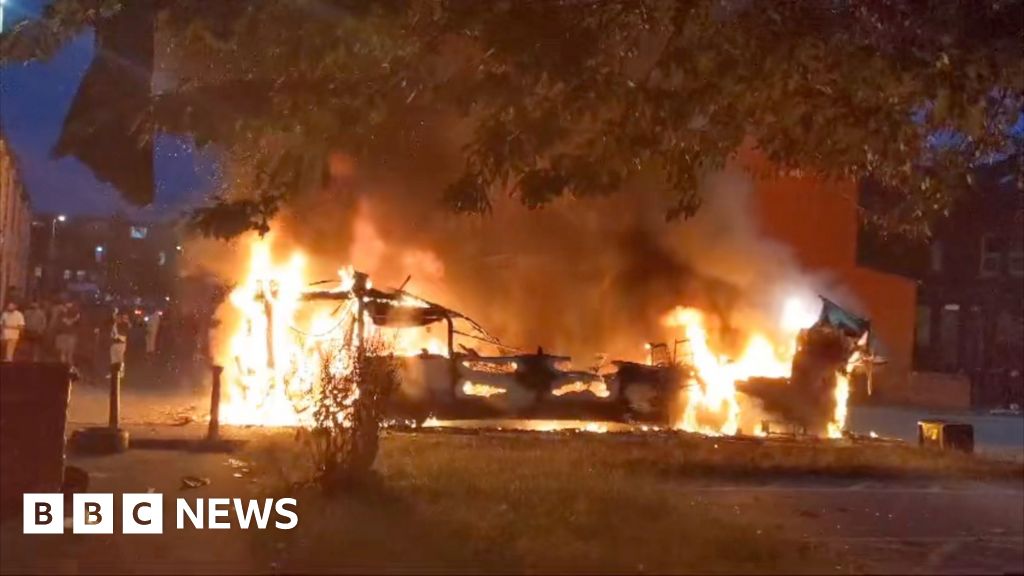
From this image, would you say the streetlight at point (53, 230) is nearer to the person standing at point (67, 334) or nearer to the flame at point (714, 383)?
the person standing at point (67, 334)

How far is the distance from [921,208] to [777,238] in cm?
1416

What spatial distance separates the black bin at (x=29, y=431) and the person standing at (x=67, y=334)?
1139 centimetres

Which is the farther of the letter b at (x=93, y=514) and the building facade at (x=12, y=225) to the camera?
the building facade at (x=12, y=225)

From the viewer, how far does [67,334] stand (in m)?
20.0

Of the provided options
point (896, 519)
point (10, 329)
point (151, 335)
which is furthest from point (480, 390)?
point (151, 335)

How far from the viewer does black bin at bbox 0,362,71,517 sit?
8172 mm

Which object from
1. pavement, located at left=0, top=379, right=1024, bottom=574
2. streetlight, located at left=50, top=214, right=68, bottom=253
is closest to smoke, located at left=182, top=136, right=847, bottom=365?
pavement, located at left=0, top=379, right=1024, bottom=574

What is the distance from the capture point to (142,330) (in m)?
30.2

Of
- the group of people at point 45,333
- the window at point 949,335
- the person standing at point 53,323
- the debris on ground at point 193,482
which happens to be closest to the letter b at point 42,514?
the debris on ground at point 193,482

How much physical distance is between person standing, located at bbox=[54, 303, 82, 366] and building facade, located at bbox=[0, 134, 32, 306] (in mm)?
7804

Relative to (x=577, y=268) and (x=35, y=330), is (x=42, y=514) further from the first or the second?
(x=577, y=268)

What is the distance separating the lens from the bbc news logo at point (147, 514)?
25.8 ft

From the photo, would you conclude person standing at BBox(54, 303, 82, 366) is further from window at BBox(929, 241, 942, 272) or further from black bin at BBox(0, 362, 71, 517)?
window at BBox(929, 241, 942, 272)

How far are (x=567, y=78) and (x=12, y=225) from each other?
3441 cm
